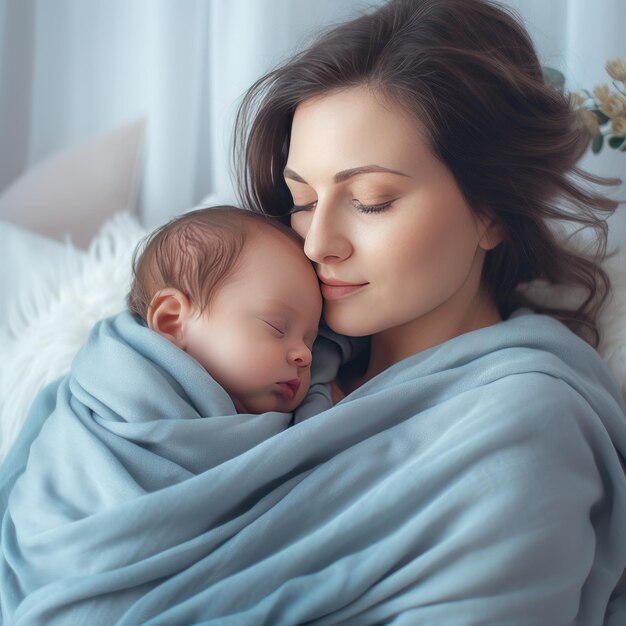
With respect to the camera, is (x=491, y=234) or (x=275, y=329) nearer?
(x=275, y=329)

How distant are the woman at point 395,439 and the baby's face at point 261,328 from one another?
5 centimetres

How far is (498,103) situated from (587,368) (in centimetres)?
→ 45

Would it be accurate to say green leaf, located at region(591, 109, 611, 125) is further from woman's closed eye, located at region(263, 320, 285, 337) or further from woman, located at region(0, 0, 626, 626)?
woman's closed eye, located at region(263, 320, 285, 337)

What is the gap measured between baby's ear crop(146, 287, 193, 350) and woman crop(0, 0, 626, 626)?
0.13 m

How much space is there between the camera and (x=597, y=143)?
1856mm

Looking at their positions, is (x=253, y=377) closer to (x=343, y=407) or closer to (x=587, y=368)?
(x=343, y=407)

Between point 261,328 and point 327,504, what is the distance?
0.99 ft

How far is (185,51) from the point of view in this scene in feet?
7.90

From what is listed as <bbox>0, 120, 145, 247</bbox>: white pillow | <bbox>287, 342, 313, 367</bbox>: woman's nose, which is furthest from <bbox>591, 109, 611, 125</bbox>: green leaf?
<bbox>0, 120, 145, 247</bbox>: white pillow

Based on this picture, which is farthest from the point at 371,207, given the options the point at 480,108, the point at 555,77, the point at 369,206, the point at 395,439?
the point at 555,77

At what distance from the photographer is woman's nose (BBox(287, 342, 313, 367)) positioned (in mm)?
1412

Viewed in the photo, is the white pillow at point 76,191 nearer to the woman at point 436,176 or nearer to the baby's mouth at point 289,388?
the woman at point 436,176

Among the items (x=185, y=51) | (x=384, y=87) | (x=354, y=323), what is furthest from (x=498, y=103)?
(x=185, y=51)

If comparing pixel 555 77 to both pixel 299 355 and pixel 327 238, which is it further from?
pixel 299 355
